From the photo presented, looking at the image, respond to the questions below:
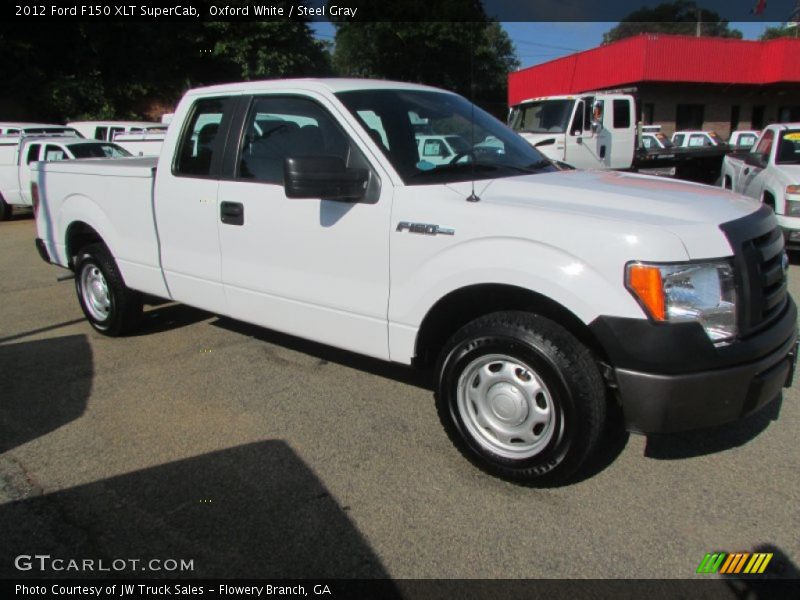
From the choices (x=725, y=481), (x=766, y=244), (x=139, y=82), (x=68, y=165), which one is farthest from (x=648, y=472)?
(x=139, y=82)

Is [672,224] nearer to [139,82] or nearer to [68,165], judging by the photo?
[68,165]

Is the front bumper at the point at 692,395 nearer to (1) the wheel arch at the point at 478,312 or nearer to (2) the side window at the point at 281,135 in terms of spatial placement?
(1) the wheel arch at the point at 478,312

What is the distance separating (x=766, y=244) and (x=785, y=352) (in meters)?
0.51

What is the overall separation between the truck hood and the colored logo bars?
123 centimetres

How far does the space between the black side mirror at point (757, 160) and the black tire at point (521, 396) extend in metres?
7.26

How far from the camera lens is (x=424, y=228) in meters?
3.19

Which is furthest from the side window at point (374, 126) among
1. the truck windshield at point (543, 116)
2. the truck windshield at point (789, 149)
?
the truck windshield at point (543, 116)

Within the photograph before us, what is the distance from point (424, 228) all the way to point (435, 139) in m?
0.89

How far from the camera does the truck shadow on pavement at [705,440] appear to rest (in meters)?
3.41

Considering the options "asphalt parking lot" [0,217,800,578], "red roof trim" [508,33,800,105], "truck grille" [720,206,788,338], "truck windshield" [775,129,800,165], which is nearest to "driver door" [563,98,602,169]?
"truck windshield" [775,129,800,165]

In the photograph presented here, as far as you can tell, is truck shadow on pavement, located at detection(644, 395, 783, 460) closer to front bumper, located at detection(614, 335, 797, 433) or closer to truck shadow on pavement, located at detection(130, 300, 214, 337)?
front bumper, located at detection(614, 335, 797, 433)

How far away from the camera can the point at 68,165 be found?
213 inches

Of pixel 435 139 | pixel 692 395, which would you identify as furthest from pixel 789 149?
pixel 692 395

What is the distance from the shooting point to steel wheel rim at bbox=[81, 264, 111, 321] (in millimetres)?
5387
